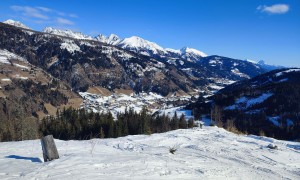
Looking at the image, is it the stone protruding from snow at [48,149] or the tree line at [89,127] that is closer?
the stone protruding from snow at [48,149]

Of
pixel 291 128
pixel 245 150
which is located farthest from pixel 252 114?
pixel 245 150

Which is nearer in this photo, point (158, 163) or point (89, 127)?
point (158, 163)

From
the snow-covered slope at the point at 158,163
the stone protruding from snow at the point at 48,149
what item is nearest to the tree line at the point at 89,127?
the snow-covered slope at the point at 158,163

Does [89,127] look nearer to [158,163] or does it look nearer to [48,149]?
[48,149]

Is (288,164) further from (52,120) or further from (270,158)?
(52,120)

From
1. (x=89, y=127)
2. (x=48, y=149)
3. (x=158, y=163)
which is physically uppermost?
(x=89, y=127)

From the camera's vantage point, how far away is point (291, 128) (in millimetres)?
156750

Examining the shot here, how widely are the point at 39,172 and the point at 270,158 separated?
12.9 metres

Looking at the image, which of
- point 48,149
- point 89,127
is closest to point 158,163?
point 48,149

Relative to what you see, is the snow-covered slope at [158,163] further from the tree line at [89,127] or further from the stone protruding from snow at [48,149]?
the tree line at [89,127]

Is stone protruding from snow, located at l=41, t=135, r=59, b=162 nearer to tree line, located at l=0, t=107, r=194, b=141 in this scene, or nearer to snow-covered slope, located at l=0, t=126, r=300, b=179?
snow-covered slope, located at l=0, t=126, r=300, b=179

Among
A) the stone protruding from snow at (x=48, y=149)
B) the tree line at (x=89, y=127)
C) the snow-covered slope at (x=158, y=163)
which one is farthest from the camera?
the tree line at (x=89, y=127)

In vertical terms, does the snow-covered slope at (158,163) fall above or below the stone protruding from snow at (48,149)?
below

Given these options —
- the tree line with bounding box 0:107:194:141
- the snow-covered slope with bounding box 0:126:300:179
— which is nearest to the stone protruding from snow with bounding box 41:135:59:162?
the snow-covered slope with bounding box 0:126:300:179
